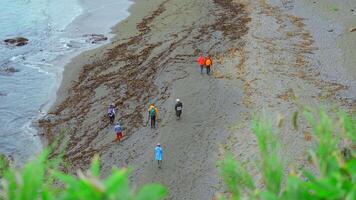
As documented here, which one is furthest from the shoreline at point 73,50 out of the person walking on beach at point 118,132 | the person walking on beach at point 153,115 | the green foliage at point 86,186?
the green foliage at point 86,186

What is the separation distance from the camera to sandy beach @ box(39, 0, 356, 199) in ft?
68.5

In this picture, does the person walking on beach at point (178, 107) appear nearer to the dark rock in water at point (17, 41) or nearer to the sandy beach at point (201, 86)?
the sandy beach at point (201, 86)

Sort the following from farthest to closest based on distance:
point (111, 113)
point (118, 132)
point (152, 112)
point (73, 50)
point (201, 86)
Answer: point (73, 50), point (201, 86), point (111, 113), point (152, 112), point (118, 132)

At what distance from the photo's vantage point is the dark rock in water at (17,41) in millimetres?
38906

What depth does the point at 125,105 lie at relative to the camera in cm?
2672

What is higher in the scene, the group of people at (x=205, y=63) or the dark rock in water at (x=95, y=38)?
the group of people at (x=205, y=63)

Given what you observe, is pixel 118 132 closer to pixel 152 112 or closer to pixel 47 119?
pixel 152 112

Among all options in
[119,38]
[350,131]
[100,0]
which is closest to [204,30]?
[119,38]

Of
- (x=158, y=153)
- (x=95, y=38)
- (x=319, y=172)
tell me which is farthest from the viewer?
(x=95, y=38)

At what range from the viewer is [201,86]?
90.1ft

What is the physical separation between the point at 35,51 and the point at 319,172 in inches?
1380

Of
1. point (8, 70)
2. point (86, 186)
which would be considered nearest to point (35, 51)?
point (8, 70)

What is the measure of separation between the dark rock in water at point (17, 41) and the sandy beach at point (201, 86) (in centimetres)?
660

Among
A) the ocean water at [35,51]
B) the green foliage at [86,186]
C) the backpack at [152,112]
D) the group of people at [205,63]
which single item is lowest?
the ocean water at [35,51]
